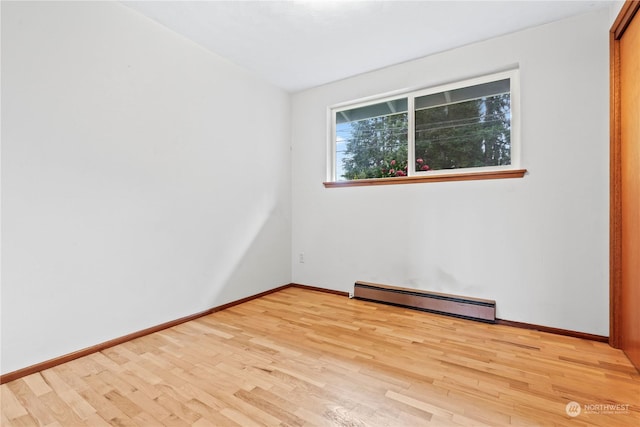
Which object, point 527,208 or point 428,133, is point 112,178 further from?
point 527,208

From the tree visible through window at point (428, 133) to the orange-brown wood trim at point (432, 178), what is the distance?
4.1 inches

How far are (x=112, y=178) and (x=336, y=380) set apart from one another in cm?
195

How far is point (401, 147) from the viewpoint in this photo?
117 inches

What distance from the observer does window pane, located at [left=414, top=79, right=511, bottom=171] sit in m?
2.49

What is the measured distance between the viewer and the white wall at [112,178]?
1639mm

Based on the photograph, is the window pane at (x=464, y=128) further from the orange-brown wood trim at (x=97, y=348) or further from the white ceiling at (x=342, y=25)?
the orange-brown wood trim at (x=97, y=348)

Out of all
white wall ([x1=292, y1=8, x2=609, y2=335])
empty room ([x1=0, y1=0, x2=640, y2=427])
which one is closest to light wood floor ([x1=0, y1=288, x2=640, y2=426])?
empty room ([x1=0, y1=0, x2=640, y2=427])

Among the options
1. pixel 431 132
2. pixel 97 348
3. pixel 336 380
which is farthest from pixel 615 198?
pixel 97 348

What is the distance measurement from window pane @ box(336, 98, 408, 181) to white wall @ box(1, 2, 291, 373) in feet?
3.50

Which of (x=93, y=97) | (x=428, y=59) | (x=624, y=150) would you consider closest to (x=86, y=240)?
(x=93, y=97)

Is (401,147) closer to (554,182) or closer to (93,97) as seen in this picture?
(554,182)

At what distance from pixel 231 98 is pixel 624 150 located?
3071 mm

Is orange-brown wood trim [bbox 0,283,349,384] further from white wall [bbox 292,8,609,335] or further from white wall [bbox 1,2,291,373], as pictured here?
white wall [bbox 292,8,609,335]

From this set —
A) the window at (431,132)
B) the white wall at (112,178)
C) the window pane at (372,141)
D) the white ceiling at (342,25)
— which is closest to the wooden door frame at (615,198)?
the white ceiling at (342,25)
